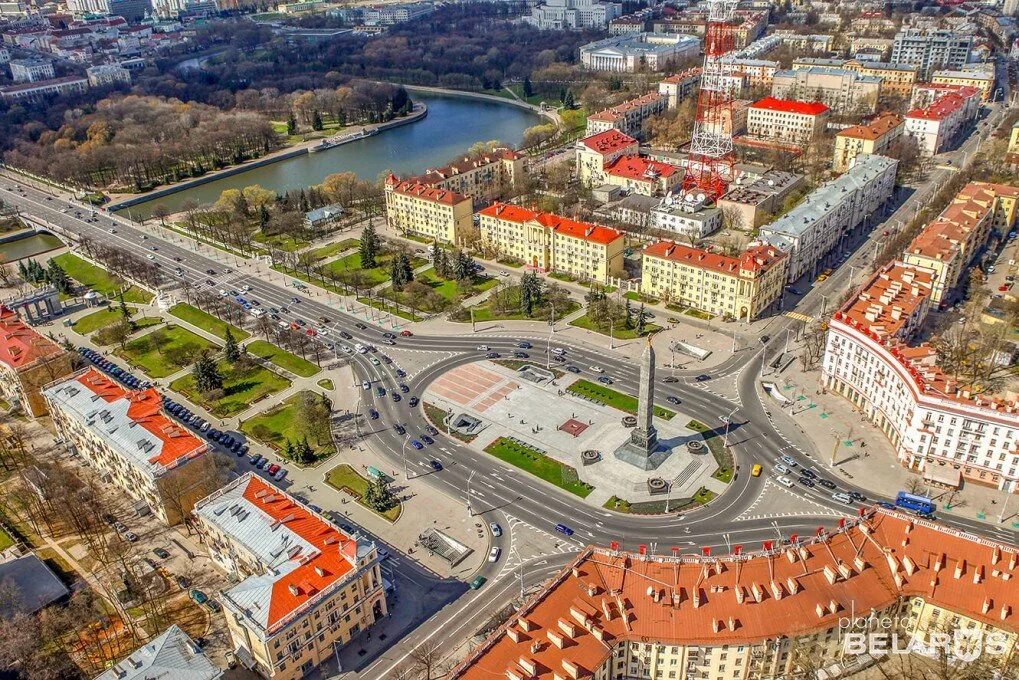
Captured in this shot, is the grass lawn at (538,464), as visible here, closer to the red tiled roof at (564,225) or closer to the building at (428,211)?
the red tiled roof at (564,225)

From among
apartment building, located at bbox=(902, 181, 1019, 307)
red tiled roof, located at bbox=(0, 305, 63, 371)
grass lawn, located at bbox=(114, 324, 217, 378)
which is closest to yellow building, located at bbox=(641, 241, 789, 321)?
apartment building, located at bbox=(902, 181, 1019, 307)

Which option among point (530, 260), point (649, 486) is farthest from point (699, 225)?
point (649, 486)

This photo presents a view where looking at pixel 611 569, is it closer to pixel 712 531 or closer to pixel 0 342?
pixel 712 531

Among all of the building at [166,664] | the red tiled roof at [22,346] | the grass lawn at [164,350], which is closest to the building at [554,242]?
the grass lawn at [164,350]

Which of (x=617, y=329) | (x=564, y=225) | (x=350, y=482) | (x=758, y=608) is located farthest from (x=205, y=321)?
(x=758, y=608)

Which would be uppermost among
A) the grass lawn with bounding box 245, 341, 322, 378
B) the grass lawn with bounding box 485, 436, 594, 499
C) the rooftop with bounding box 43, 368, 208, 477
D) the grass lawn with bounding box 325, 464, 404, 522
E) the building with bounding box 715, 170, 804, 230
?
the building with bounding box 715, 170, 804, 230

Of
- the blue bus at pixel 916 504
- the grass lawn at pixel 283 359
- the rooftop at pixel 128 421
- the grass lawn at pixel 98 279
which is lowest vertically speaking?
the blue bus at pixel 916 504

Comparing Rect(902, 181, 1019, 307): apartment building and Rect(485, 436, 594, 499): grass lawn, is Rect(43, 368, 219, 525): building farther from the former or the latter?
Rect(902, 181, 1019, 307): apartment building
